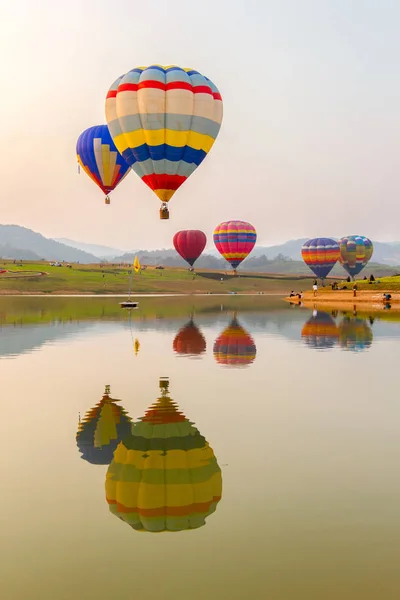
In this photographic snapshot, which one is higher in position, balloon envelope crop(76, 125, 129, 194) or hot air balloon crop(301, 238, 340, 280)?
balloon envelope crop(76, 125, 129, 194)

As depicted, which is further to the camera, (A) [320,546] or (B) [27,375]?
(B) [27,375]

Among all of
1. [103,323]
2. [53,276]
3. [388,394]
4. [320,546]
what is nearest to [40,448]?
[320,546]

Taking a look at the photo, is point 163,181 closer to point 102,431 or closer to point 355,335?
point 355,335

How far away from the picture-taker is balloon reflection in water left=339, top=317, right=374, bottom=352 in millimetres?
37500

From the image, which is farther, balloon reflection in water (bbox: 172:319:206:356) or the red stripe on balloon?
the red stripe on balloon

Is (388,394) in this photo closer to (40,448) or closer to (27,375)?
(40,448)

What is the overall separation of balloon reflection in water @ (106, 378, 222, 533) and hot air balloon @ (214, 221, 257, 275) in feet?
452

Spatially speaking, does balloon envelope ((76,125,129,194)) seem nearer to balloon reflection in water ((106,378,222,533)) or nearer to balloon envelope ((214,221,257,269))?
balloon reflection in water ((106,378,222,533))

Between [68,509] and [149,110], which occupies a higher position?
[149,110]

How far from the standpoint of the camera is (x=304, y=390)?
22.8m

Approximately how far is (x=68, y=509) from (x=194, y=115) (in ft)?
161

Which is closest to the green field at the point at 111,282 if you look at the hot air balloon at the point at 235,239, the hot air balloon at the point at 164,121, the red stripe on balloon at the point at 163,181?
the hot air balloon at the point at 235,239

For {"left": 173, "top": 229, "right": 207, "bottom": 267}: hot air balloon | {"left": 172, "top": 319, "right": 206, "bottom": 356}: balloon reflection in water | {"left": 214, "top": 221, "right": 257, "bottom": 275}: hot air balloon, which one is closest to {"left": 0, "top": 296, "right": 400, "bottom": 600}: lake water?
{"left": 172, "top": 319, "right": 206, "bottom": 356}: balloon reflection in water

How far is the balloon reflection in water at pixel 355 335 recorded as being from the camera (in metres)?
37.5
